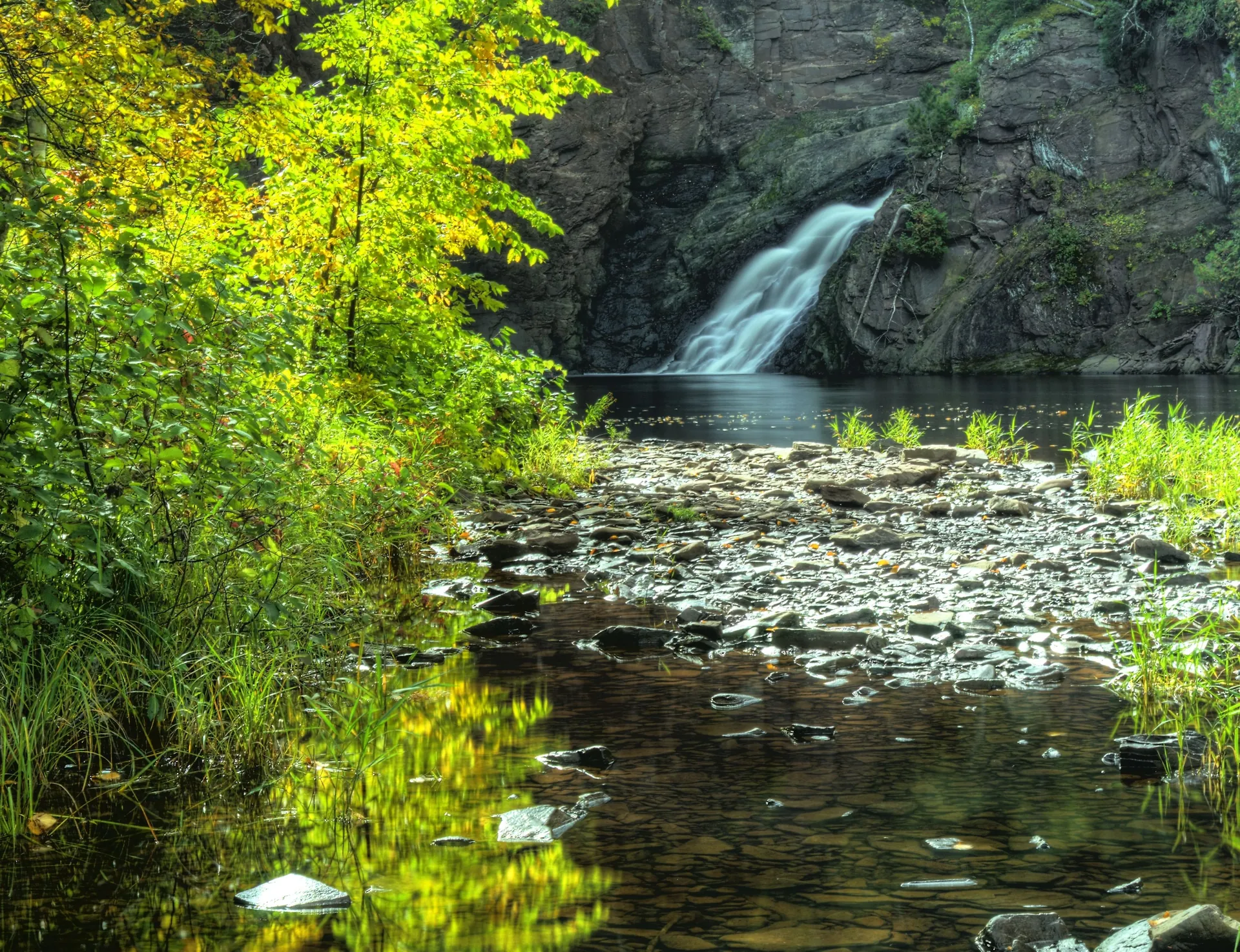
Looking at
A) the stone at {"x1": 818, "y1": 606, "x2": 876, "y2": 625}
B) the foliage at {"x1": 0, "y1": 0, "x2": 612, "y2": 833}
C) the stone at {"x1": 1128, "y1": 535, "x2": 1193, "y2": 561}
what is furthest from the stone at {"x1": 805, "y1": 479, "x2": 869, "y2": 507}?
the stone at {"x1": 818, "y1": 606, "x2": 876, "y2": 625}

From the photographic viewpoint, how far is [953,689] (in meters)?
5.74

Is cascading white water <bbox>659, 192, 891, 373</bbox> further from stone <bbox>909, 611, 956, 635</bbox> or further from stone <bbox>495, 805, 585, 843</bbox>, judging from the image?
stone <bbox>495, 805, 585, 843</bbox>

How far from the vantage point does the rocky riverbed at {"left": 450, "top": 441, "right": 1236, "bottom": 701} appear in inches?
258

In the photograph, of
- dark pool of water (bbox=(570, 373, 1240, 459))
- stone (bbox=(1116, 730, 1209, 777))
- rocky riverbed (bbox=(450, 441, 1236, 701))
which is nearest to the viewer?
stone (bbox=(1116, 730, 1209, 777))

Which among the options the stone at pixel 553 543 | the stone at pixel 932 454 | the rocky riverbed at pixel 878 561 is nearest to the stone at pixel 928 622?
the rocky riverbed at pixel 878 561

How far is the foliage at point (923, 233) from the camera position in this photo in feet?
152

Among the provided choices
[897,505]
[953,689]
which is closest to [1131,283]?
[897,505]

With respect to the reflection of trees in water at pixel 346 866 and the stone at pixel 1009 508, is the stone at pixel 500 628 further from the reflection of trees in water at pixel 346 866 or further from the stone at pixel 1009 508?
the stone at pixel 1009 508

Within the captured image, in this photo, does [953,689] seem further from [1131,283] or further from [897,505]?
[1131,283]

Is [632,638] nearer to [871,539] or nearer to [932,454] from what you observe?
[871,539]

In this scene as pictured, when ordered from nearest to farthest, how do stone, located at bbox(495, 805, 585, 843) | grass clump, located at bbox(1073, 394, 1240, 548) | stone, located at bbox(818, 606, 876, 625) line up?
1. stone, located at bbox(495, 805, 585, 843)
2. stone, located at bbox(818, 606, 876, 625)
3. grass clump, located at bbox(1073, 394, 1240, 548)

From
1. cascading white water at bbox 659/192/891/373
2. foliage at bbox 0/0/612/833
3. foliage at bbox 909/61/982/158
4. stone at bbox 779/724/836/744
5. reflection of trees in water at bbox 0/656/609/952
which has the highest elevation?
foliage at bbox 909/61/982/158

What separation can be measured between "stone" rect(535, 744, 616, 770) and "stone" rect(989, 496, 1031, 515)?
7111 mm

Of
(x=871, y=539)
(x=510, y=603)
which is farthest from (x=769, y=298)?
(x=510, y=603)
